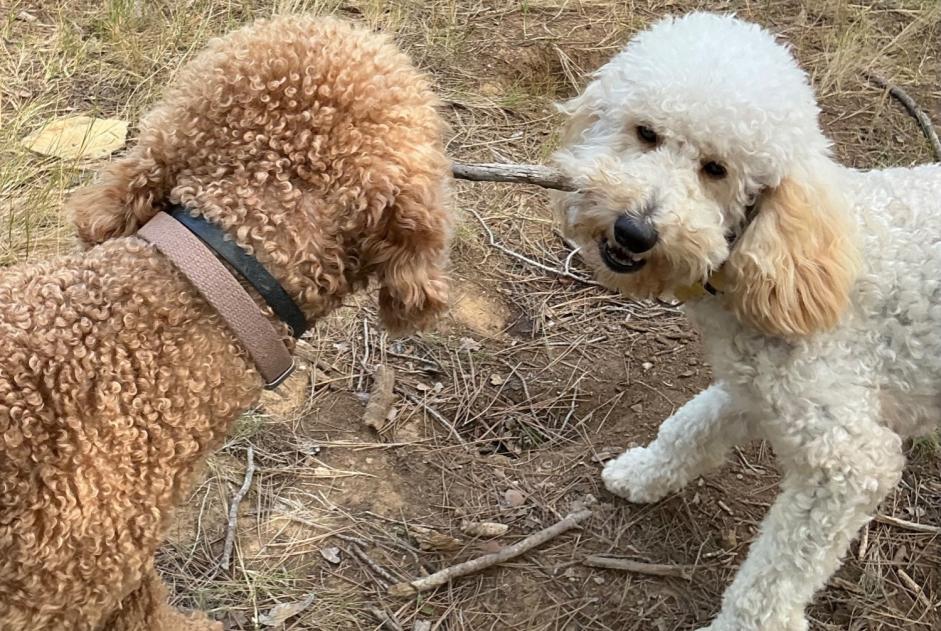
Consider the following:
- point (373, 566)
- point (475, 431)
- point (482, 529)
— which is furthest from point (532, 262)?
point (373, 566)

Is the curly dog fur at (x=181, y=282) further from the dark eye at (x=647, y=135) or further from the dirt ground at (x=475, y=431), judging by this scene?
the dirt ground at (x=475, y=431)

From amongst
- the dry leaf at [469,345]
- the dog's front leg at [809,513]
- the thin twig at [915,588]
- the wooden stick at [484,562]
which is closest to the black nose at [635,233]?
the dog's front leg at [809,513]

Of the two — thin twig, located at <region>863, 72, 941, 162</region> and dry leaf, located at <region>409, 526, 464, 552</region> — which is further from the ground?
thin twig, located at <region>863, 72, 941, 162</region>

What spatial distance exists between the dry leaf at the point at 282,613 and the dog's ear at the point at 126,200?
4.15ft

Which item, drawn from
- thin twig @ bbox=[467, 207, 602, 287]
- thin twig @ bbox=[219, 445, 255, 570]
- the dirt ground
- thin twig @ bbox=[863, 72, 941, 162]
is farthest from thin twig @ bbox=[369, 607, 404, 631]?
thin twig @ bbox=[863, 72, 941, 162]

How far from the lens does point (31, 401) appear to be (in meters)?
1.60

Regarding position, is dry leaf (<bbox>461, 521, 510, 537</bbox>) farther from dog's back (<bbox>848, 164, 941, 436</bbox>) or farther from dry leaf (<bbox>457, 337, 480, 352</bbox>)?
dog's back (<bbox>848, 164, 941, 436</bbox>)

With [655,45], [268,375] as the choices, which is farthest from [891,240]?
[268,375]

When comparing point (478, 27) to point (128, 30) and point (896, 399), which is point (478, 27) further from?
point (896, 399)

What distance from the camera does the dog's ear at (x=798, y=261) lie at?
2154 millimetres

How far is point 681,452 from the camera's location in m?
2.84

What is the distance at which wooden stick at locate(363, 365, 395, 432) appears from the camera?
298cm

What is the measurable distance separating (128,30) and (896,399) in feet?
13.2

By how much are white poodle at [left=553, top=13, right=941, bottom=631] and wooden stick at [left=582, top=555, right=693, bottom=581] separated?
11.6 inches
